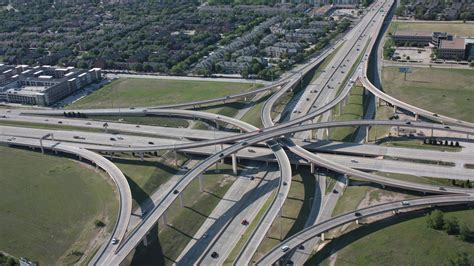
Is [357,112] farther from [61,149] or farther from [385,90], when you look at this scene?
[61,149]

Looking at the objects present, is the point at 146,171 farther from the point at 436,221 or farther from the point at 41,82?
the point at 41,82

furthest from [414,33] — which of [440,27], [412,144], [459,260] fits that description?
[459,260]

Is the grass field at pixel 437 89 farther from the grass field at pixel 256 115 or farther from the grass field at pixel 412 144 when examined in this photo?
the grass field at pixel 256 115

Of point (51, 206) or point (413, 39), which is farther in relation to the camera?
point (413, 39)

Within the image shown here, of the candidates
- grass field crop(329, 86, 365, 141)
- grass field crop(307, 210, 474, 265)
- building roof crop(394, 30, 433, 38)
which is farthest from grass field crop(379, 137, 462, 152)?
building roof crop(394, 30, 433, 38)

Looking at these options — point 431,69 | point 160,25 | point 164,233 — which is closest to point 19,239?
point 164,233

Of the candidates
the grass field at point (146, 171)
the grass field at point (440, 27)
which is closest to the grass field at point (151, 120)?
the grass field at point (146, 171)

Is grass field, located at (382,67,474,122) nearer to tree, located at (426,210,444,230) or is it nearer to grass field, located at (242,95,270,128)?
Answer: grass field, located at (242,95,270,128)
